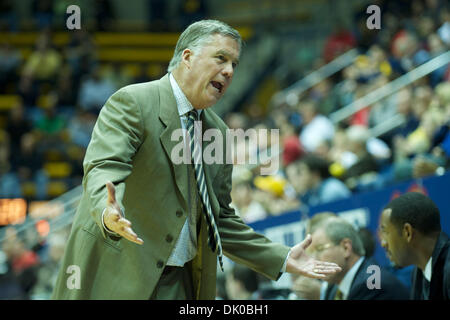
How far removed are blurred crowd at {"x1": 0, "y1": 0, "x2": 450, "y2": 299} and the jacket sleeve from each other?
6.43 feet

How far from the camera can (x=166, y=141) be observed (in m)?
3.15

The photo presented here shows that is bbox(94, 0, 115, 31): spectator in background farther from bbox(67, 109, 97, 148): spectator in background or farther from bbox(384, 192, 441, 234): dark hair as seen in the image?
bbox(384, 192, 441, 234): dark hair

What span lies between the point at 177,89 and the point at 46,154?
361 inches

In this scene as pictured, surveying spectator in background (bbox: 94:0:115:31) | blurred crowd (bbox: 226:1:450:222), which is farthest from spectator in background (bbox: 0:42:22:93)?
blurred crowd (bbox: 226:1:450:222)

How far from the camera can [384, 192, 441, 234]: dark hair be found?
378 centimetres

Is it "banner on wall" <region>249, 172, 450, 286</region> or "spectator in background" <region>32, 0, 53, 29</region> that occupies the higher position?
"spectator in background" <region>32, 0, 53, 29</region>

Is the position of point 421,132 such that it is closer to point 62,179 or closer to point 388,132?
point 388,132

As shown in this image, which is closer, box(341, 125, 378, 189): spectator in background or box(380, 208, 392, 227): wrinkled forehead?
box(380, 208, 392, 227): wrinkled forehead

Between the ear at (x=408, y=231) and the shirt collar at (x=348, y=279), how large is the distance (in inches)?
25.4

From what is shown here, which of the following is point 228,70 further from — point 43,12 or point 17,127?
point 43,12

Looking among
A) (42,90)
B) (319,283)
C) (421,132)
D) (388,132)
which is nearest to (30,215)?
(42,90)

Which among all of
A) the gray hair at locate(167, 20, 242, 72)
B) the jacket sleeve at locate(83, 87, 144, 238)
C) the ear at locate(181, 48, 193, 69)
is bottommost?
the jacket sleeve at locate(83, 87, 144, 238)

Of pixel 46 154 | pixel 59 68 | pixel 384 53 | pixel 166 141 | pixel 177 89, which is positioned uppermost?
pixel 59 68

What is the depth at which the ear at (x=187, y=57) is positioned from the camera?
3.26 metres
